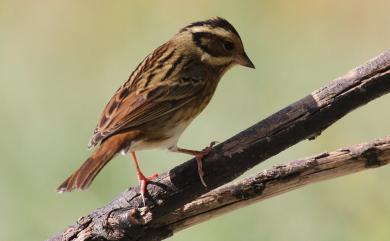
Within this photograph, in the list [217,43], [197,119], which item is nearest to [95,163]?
[217,43]

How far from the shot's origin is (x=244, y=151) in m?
4.33

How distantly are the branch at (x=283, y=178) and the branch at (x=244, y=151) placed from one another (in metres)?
0.11

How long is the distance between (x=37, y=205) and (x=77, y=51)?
6.57 ft

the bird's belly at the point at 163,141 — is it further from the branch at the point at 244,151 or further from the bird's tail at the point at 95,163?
the branch at the point at 244,151

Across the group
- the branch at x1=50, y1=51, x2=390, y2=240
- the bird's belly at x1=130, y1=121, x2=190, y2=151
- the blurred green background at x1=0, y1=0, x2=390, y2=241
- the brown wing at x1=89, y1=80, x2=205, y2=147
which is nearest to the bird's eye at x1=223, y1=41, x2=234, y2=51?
the brown wing at x1=89, y1=80, x2=205, y2=147

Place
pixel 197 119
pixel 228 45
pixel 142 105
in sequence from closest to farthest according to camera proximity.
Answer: pixel 142 105 < pixel 228 45 < pixel 197 119

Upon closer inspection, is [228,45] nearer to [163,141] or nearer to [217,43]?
[217,43]

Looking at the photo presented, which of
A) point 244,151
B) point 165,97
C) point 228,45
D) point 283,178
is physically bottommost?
point 283,178

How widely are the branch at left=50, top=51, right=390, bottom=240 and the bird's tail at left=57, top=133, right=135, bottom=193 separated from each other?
0.15m

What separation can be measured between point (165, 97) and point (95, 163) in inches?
21.6

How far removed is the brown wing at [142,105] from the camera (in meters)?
4.79

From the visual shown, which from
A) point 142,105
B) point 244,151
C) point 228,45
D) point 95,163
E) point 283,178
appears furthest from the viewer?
point 228,45

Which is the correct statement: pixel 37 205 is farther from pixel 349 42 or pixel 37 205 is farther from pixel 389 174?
pixel 349 42

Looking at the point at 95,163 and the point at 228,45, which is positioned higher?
the point at 228,45
